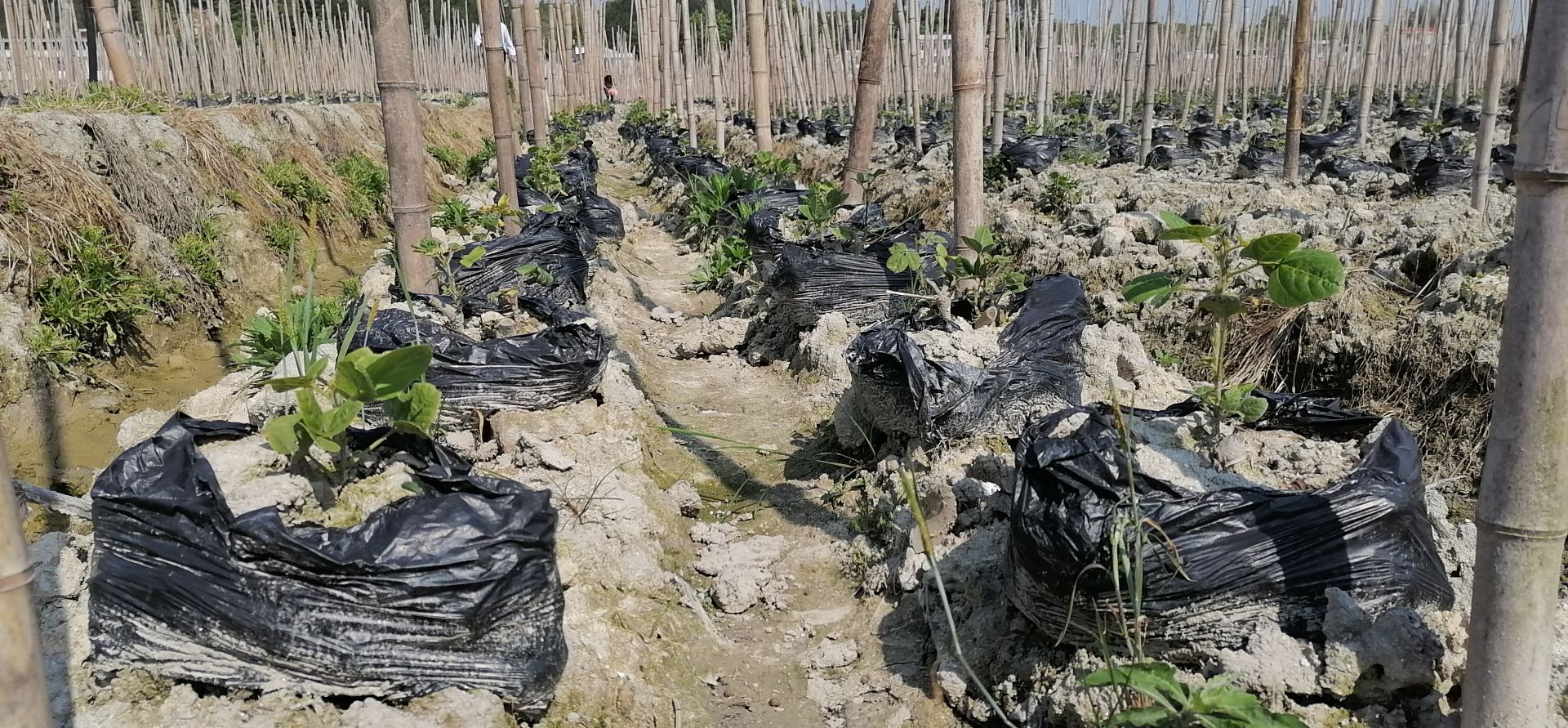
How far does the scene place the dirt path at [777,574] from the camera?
274 cm

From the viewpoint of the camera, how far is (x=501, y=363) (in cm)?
396

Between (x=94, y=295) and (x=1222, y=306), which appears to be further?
(x=94, y=295)

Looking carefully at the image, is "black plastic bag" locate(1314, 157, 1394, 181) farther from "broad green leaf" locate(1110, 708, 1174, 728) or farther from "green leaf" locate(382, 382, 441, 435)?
"green leaf" locate(382, 382, 441, 435)

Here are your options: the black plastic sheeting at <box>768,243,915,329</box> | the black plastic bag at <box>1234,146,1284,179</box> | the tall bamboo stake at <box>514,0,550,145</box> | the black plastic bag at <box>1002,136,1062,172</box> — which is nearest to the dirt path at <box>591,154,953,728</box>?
the black plastic sheeting at <box>768,243,915,329</box>

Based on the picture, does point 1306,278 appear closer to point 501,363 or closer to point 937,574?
point 937,574

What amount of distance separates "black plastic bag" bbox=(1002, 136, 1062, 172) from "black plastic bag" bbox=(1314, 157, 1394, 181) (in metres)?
2.25

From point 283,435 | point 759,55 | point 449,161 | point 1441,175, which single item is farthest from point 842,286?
point 449,161

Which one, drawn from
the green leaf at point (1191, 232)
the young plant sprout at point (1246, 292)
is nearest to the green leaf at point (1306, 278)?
the young plant sprout at point (1246, 292)

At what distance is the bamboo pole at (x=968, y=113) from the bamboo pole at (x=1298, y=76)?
3.48 m

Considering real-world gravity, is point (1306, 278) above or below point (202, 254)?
above

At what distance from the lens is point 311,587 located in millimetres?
2043

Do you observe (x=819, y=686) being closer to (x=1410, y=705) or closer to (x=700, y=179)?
(x=1410, y=705)

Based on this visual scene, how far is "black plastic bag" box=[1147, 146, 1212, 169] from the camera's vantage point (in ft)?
30.3

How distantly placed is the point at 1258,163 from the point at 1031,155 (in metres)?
2.07
